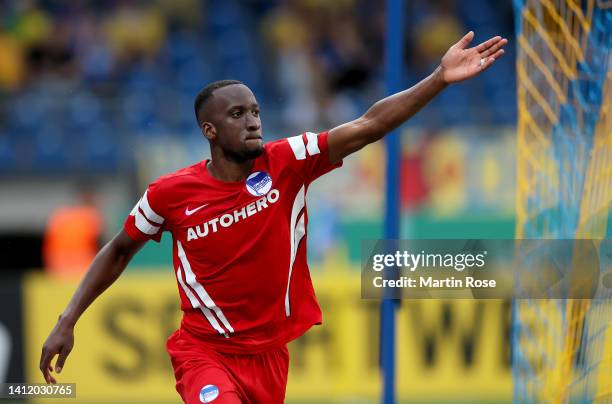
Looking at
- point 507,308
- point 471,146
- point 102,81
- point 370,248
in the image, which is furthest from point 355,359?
point 102,81

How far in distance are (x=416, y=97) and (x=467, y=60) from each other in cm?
29

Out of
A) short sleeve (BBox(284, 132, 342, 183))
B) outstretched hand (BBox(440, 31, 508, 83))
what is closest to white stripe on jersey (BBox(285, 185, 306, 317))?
short sleeve (BBox(284, 132, 342, 183))

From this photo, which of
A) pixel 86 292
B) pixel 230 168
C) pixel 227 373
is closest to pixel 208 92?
pixel 230 168

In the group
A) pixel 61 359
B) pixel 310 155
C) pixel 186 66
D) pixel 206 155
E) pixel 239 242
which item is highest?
pixel 186 66

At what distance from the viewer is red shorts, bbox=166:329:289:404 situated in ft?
17.2

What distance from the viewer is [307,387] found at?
9.88 metres

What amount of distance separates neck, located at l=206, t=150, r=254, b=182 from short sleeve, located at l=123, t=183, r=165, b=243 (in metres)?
0.34

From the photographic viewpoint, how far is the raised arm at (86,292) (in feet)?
18.2

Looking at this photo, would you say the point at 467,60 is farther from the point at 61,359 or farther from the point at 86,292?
the point at 61,359

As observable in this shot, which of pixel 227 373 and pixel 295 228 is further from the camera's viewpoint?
pixel 295 228

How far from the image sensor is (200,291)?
5.45 metres

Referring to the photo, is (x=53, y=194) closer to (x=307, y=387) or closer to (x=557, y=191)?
(x=307, y=387)

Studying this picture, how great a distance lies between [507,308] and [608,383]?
3.88m

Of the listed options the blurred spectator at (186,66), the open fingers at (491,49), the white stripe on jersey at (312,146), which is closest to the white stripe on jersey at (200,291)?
the white stripe on jersey at (312,146)
